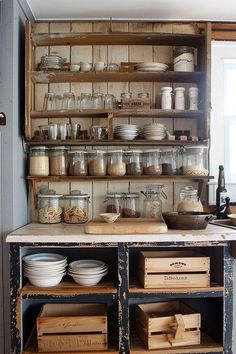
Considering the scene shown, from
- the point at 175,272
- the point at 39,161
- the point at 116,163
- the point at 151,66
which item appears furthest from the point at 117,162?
the point at 175,272

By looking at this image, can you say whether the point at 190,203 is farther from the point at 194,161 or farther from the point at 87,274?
the point at 87,274

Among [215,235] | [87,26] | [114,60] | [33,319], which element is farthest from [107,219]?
[87,26]

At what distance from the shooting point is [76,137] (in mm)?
2482

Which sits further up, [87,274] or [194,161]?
[194,161]

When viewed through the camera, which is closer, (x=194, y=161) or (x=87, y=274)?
(x=87, y=274)

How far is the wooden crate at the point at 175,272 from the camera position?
2.04 metres

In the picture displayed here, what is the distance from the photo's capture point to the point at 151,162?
8.23 feet

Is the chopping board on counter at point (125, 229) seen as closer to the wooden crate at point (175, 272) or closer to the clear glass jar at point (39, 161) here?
the wooden crate at point (175, 272)

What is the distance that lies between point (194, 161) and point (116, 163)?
0.55m

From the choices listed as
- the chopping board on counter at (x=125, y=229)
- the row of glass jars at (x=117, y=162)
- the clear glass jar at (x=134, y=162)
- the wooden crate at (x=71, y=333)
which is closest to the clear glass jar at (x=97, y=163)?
the row of glass jars at (x=117, y=162)

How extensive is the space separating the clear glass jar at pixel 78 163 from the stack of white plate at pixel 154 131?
0.46 metres

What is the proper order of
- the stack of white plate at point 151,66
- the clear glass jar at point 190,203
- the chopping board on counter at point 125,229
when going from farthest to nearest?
the stack of white plate at point 151,66 < the clear glass jar at point 190,203 < the chopping board on counter at point 125,229

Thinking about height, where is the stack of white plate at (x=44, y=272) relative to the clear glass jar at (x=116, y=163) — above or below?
below

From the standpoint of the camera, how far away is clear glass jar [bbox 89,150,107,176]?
2.46 m
